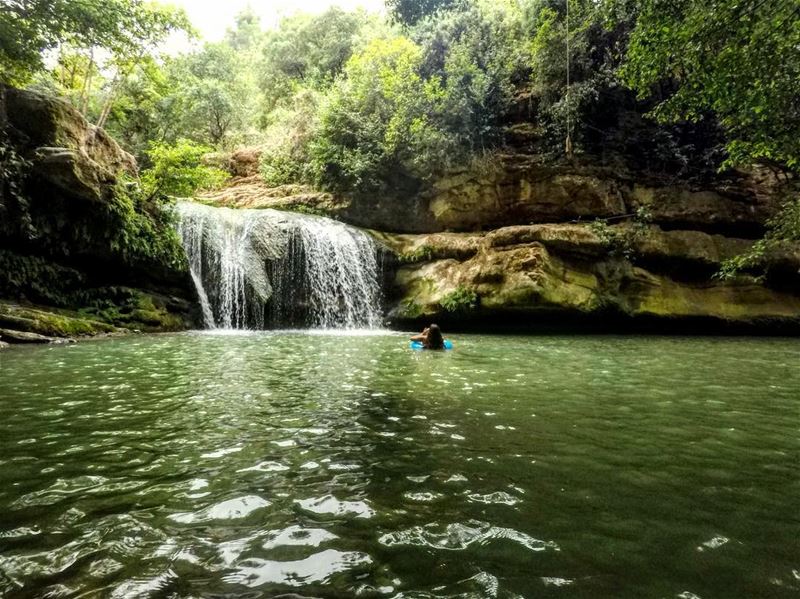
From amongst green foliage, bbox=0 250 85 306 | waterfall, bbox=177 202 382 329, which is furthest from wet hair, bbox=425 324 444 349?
green foliage, bbox=0 250 85 306

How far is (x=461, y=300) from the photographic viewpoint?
16.4 m

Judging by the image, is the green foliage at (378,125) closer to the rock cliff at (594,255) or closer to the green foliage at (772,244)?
the rock cliff at (594,255)

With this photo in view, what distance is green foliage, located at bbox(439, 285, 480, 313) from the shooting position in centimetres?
1627

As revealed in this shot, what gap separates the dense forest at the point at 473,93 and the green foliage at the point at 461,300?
5586 millimetres

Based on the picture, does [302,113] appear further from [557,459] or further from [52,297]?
[557,459]

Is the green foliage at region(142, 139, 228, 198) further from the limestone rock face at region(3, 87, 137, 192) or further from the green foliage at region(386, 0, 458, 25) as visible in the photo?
the green foliage at region(386, 0, 458, 25)

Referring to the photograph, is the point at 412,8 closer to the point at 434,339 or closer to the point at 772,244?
the point at 772,244

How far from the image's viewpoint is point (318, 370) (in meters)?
7.51

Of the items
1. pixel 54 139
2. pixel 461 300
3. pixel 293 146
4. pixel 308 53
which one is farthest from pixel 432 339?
pixel 308 53

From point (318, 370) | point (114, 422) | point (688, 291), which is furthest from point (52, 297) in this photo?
point (688, 291)

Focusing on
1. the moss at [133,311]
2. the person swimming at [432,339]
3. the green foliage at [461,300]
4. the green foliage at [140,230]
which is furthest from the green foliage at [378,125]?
the person swimming at [432,339]

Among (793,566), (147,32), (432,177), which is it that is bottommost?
(793,566)

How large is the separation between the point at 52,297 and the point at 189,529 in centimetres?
1381

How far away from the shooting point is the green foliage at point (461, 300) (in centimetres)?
1627
